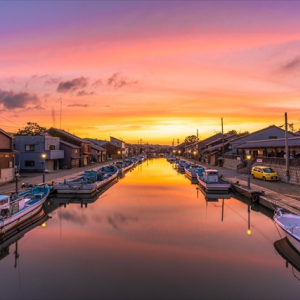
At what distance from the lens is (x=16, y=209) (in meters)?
20.3

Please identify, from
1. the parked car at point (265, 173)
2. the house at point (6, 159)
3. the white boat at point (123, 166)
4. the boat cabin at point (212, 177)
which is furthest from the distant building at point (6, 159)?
the parked car at point (265, 173)

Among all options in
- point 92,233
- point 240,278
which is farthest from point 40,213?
point 240,278

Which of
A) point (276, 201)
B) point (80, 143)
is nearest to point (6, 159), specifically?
point (80, 143)

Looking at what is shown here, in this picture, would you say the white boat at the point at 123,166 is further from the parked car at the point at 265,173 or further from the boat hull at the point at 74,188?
the parked car at the point at 265,173

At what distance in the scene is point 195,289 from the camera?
11.1m

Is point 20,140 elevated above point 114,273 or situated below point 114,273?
above

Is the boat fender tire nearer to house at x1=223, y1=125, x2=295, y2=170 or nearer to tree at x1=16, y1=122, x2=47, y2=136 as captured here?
house at x1=223, y1=125, x2=295, y2=170

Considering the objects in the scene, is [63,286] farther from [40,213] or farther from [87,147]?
[87,147]

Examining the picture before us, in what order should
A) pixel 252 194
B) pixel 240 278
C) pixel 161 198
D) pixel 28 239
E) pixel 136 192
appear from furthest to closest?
pixel 136 192, pixel 161 198, pixel 252 194, pixel 28 239, pixel 240 278

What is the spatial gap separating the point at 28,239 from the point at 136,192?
68.5ft

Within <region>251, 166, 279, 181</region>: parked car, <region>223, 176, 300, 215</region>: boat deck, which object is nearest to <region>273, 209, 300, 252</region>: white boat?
<region>223, 176, 300, 215</region>: boat deck

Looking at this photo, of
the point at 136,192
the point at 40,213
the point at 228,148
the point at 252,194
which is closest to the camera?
the point at 40,213

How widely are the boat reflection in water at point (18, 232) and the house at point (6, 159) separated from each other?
493 inches

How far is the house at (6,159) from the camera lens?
112ft
